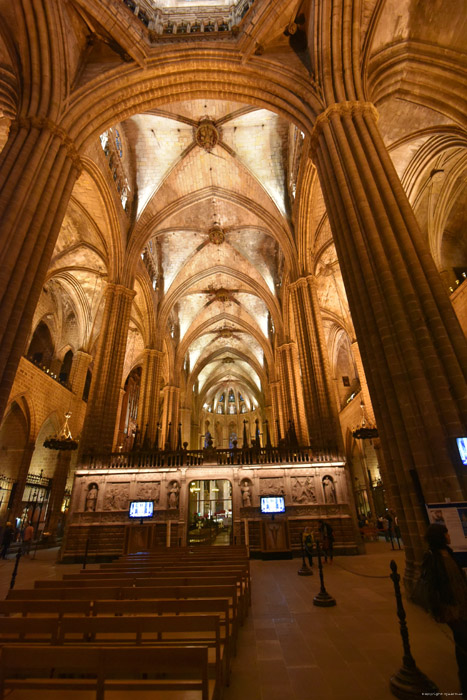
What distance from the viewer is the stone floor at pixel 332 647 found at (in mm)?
2590

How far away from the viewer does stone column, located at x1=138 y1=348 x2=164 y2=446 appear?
17547 mm

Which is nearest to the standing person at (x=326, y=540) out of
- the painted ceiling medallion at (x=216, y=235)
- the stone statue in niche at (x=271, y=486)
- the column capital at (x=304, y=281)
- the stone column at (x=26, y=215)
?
the stone statue in niche at (x=271, y=486)

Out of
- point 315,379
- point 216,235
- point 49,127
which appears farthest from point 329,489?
point 216,235

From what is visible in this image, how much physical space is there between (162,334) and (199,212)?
7.50 metres

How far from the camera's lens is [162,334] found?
20.4 metres

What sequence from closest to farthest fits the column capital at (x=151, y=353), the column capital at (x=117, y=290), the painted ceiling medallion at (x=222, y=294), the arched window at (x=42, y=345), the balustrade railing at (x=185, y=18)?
the balustrade railing at (x=185, y=18), the column capital at (x=117, y=290), the column capital at (x=151, y=353), the arched window at (x=42, y=345), the painted ceiling medallion at (x=222, y=294)

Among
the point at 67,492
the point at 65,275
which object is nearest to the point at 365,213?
the point at 65,275

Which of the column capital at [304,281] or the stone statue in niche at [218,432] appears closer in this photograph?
the column capital at [304,281]

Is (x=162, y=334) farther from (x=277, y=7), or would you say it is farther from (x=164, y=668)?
(x=164, y=668)

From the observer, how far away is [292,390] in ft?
61.3

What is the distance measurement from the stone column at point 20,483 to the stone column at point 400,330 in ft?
51.5

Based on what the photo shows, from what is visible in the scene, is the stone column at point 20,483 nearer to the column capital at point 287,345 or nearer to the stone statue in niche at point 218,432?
the column capital at point 287,345

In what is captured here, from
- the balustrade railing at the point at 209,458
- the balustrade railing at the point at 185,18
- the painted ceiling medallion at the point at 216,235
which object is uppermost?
the balustrade railing at the point at 185,18

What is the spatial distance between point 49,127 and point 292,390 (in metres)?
15.0
